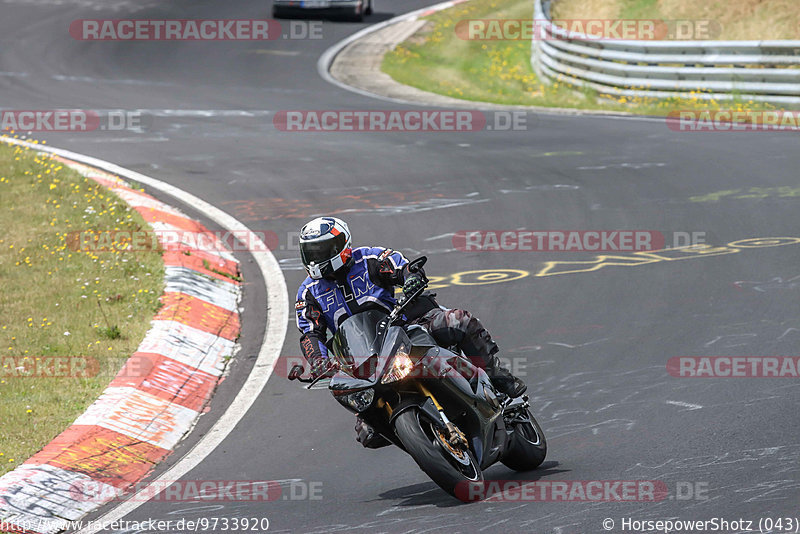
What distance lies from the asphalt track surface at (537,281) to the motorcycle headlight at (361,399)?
2.25 ft

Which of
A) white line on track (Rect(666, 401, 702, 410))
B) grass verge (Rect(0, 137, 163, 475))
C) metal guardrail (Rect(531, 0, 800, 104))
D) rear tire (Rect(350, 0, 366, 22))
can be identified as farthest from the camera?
rear tire (Rect(350, 0, 366, 22))

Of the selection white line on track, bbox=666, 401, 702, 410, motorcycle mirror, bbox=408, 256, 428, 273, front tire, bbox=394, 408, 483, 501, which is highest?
motorcycle mirror, bbox=408, 256, 428, 273

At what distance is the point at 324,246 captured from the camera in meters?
6.77

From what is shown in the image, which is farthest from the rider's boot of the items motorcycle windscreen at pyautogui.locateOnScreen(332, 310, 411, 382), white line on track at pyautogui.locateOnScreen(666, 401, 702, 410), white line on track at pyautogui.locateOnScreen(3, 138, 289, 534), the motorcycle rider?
white line on track at pyautogui.locateOnScreen(3, 138, 289, 534)

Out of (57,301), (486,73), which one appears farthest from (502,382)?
(486,73)

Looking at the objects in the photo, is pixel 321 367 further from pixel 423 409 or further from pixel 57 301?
pixel 57 301

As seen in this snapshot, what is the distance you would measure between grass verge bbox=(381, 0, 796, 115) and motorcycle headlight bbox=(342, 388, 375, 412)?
51.3 ft

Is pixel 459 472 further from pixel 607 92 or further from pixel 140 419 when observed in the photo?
pixel 607 92

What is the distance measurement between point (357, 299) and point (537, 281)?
4904 millimetres

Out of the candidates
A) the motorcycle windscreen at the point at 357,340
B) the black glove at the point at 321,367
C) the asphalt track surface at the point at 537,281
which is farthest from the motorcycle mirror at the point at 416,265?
the asphalt track surface at the point at 537,281

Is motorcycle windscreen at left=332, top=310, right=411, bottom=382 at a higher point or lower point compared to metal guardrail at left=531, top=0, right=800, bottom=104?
higher

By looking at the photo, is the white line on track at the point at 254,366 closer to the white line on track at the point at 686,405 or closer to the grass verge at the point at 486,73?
the white line on track at the point at 686,405

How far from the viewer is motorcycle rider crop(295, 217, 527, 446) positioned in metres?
6.80

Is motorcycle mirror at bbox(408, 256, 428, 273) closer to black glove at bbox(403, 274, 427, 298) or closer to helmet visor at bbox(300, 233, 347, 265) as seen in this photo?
black glove at bbox(403, 274, 427, 298)
